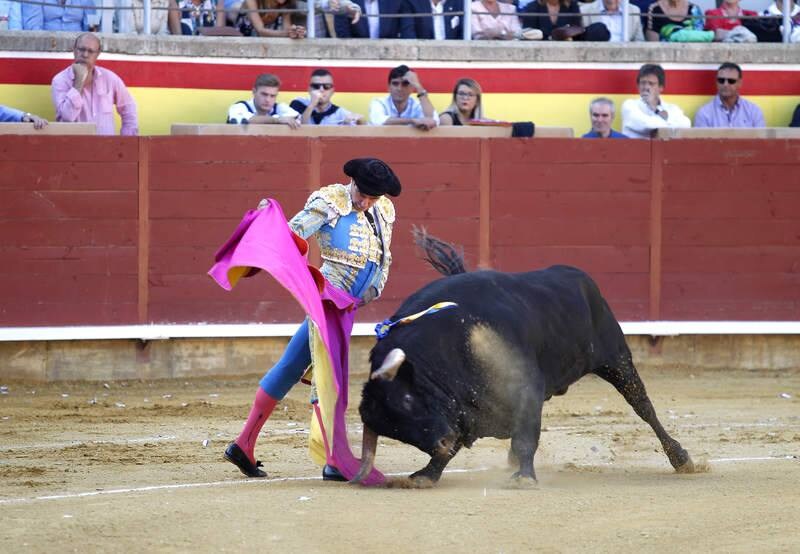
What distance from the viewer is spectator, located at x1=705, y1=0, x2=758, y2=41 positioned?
1055cm

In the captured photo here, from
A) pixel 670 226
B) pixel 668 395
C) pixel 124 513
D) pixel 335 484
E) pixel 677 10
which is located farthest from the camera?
pixel 677 10

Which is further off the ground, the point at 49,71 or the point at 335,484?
the point at 49,71

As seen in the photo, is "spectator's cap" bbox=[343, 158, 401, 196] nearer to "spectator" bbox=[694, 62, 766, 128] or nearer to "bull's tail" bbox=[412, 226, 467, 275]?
"bull's tail" bbox=[412, 226, 467, 275]

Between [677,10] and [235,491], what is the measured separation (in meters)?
6.53

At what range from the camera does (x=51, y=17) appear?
9414mm

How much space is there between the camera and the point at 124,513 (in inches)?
178

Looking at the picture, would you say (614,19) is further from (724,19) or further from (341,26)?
(341,26)

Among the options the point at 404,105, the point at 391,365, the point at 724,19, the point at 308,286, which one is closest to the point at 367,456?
the point at 391,365

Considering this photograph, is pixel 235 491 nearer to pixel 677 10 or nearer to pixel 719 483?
pixel 719 483

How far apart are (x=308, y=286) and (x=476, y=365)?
67 centimetres

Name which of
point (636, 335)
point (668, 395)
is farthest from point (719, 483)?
point (636, 335)

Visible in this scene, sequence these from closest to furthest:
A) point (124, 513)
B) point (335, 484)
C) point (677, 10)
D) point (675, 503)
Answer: point (124, 513) < point (675, 503) < point (335, 484) < point (677, 10)

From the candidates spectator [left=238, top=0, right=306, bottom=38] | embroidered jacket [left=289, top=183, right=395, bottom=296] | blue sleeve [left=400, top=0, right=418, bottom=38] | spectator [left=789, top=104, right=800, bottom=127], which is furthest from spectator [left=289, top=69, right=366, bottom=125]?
embroidered jacket [left=289, top=183, right=395, bottom=296]

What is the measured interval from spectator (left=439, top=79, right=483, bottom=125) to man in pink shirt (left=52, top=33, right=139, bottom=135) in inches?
75.8
